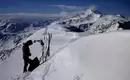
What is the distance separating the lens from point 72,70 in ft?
60.8

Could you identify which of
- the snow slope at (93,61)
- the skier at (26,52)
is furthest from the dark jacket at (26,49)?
the snow slope at (93,61)

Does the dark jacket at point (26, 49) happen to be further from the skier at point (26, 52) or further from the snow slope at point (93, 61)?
the snow slope at point (93, 61)

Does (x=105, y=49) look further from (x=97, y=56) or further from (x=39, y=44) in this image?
(x=39, y=44)

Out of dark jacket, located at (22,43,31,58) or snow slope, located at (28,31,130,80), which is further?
dark jacket, located at (22,43,31,58)

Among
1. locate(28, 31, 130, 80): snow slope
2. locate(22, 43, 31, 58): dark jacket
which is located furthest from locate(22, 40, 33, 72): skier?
locate(28, 31, 130, 80): snow slope

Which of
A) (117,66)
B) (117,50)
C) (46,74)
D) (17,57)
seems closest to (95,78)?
(117,66)

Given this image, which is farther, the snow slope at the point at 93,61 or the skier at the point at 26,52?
the skier at the point at 26,52

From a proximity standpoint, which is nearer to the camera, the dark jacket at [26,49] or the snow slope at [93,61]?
the snow slope at [93,61]

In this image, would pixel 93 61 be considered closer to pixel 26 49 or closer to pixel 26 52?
pixel 26 49

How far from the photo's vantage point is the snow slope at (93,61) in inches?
649

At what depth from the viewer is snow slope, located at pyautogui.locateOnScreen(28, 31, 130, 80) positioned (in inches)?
649

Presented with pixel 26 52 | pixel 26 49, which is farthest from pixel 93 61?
pixel 26 52

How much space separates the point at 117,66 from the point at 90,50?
3.43 metres

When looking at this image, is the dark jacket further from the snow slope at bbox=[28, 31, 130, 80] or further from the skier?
the snow slope at bbox=[28, 31, 130, 80]
